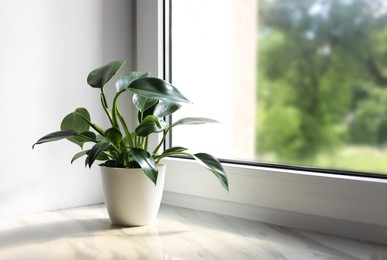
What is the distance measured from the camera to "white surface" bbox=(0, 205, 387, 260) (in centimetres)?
62

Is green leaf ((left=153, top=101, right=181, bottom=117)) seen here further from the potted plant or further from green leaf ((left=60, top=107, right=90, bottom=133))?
green leaf ((left=60, top=107, right=90, bottom=133))

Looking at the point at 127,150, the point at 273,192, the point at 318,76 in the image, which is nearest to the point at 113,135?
the point at 127,150

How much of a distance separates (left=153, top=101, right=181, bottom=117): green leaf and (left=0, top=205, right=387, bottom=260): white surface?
0.71 ft

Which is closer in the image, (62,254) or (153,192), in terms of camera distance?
(62,254)

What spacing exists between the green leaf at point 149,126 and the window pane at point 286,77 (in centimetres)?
30

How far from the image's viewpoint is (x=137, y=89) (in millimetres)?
658

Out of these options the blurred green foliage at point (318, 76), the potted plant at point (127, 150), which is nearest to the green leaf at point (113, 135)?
the potted plant at point (127, 150)

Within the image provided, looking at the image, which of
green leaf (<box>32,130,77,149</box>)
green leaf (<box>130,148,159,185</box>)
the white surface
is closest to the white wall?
the white surface

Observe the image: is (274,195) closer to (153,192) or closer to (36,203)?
(153,192)

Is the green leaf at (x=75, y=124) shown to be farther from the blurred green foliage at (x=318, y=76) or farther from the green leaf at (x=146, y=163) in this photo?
the blurred green foliage at (x=318, y=76)

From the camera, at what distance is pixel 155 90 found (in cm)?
66

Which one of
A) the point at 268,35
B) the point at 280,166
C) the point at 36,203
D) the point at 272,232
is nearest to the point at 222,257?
the point at 272,232

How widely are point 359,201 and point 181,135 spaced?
48 centimetres

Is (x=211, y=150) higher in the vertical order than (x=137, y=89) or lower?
lower
